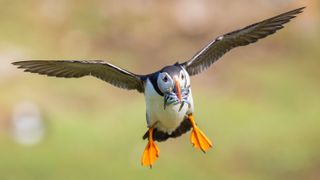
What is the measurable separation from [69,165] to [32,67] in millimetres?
7336

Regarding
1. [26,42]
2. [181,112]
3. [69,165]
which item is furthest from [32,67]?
[26,42]

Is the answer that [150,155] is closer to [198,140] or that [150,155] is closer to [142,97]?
[198,140]

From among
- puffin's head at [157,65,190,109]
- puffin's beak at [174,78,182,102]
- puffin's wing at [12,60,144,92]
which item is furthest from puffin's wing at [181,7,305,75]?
puffin's beak at [174,78,182,102]

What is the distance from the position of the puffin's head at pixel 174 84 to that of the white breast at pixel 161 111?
21 centimetres

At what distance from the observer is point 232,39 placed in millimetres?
12023

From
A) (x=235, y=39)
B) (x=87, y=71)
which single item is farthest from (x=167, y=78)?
(x=235, y=39)

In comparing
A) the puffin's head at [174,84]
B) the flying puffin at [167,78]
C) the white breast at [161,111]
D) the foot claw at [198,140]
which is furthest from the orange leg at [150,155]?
the puffin's head at [174,84]

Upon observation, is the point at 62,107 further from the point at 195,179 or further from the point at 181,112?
the point at 181,112

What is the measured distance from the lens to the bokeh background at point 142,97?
19.0m

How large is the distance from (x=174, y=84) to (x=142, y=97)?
440 inches

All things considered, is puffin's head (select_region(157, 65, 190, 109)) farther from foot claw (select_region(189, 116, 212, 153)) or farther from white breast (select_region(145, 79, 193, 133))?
foot claw (select_region(189, 116, 212, 153))

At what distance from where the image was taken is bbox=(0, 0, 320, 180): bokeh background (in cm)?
1903

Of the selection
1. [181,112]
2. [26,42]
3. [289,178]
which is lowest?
[289,178]

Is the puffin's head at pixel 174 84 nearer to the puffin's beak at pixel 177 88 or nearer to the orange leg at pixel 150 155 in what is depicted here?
the puffin's beak at pixel 177 88
